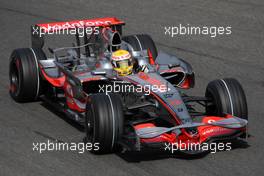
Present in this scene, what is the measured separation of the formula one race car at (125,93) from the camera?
10.8m

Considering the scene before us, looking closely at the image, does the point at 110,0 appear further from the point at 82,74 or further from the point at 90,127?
the point at 90,127

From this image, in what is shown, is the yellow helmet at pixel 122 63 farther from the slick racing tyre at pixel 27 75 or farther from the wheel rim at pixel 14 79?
the wheel rim at pixel 14 79

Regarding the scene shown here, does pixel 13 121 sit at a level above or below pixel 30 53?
below

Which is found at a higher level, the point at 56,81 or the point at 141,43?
the point at 141,43

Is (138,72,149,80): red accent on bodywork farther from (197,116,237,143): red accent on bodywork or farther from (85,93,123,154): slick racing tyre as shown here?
(197,116,237,143): red accent on bodywork

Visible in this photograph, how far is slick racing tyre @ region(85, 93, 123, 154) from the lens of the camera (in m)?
10.7

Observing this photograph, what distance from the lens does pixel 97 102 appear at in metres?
10.9

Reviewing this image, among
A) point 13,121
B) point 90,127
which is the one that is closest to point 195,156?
point 90,127

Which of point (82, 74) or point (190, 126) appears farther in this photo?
point (82, 74)

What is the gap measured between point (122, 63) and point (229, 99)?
76.0 inches

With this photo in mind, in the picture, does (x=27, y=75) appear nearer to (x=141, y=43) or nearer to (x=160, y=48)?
(x=141, y=43)

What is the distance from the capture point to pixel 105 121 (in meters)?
10.7

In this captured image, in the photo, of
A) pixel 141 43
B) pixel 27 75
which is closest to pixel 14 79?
pixel 27 75

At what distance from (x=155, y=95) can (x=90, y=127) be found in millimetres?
1064
